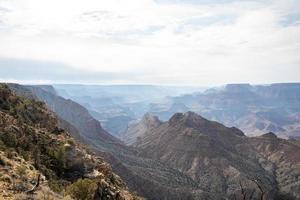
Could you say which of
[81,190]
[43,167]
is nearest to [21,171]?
[81,190]

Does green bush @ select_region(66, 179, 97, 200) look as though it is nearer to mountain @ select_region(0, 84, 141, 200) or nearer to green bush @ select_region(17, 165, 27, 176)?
mountain @ select_region(0, 84, 141, 200)

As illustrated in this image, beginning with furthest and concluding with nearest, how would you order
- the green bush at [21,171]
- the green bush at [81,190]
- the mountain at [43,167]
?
the green bush at [81,190] → the green bush at [21,171] → the mountain at [43,167]

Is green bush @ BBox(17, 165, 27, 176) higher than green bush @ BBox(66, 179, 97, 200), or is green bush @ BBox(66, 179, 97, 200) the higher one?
green bush @ BBox(17, 165, 27, 176)

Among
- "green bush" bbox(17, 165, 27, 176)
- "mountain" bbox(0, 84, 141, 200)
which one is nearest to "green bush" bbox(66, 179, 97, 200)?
"mountain" bbox(0, 84, 141, 200)

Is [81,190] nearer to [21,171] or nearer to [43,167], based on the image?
[21,171]

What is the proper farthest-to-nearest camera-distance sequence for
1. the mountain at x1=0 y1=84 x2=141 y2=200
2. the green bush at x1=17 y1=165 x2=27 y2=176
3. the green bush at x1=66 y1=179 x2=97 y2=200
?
1. the green bush at x1=66 y1=179 x2=97 y2=200
2. the green bush at x1=17 y1=165 x2=27 y2=176
3. the mountain at x1=0 y1=84 x2=141 y2=200

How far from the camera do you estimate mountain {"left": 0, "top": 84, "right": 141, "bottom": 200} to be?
3181cm

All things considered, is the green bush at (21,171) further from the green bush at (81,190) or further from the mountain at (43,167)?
the green bush at (81,190)

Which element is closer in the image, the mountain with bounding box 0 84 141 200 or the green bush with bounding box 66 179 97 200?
the mountain with bounding box 0 84 141 200

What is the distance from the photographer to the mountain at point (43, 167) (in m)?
31.8

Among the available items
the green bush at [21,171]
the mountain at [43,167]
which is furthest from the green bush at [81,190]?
the green bush at [21,171]

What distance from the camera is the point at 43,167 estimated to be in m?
43.4

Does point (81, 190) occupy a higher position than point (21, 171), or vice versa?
point (21, 171)

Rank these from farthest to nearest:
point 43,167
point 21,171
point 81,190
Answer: point 43,167 < point 81,190 < point 21,171
